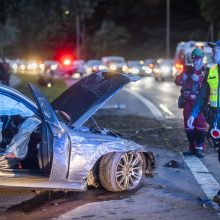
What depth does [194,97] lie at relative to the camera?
9.74 m

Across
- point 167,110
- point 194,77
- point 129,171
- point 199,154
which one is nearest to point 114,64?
point 167,110

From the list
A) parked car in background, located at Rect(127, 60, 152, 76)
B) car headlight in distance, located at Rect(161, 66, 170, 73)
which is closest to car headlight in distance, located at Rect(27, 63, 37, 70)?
parked car in background, located at Rect(127, 60, 152, 76)

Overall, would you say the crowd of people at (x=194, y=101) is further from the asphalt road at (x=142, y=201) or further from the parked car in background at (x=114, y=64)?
the parked car in background at (x=114, y=64)

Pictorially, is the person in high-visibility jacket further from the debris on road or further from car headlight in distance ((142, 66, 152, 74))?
car headlight in distance ((142, 66, 152, 74))

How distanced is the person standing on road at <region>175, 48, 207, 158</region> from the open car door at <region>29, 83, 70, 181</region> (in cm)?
362

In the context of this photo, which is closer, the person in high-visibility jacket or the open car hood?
the person in high-visibility jacket

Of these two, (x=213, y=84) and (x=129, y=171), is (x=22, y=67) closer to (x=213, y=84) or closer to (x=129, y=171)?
(x=129, y=171)

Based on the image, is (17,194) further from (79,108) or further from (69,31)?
(69,31)

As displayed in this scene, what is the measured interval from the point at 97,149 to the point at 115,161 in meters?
0.33

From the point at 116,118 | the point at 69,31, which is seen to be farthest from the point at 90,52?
the point at 116,118

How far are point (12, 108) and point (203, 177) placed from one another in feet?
9.23

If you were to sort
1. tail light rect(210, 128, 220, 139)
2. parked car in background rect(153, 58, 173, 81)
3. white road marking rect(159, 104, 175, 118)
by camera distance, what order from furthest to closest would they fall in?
1. parked car in background rect(153, 58, 173, 81)
2. white road marking rect(159, 104, 175, 118)
3. tail light rect(210, 128, 220, 139)

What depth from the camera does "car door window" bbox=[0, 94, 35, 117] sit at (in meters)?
6.81

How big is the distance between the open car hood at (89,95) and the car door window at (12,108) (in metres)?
0.53
